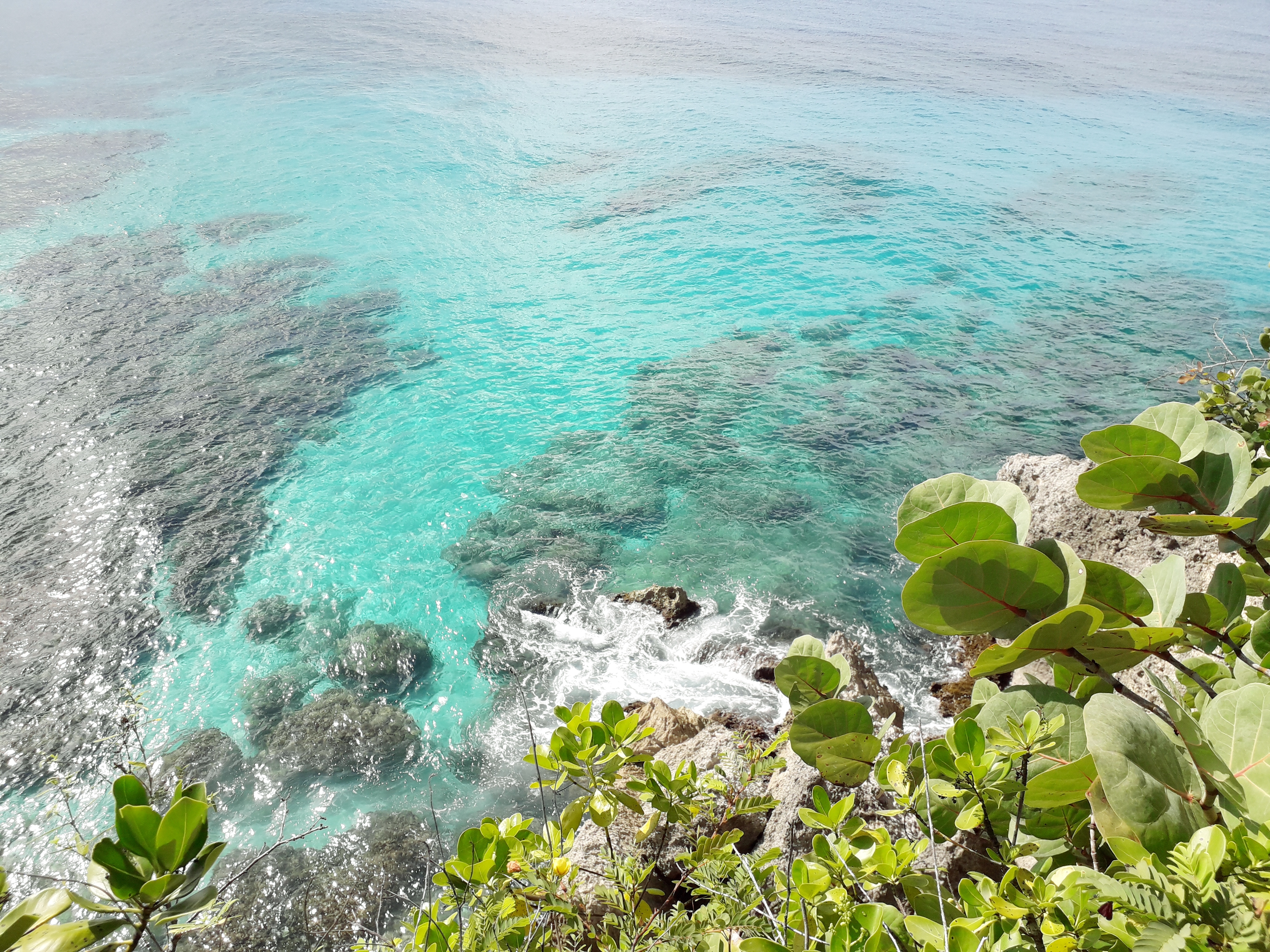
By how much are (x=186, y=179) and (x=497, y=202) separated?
272 inches

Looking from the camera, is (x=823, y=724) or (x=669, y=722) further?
(x=669, y=722)

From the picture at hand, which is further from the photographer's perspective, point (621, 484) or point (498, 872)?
point (621, 484)

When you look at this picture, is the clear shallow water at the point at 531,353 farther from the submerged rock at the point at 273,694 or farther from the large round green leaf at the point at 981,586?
the large round green leaf at the point at 981,586

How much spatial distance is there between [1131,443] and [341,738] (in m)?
5.47

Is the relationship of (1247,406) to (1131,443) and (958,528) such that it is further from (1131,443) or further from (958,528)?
(958,528)

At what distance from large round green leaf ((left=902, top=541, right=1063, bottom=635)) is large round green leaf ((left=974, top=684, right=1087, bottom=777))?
0.47 ft

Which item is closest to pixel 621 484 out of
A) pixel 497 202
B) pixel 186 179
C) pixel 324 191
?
pixel 497 202

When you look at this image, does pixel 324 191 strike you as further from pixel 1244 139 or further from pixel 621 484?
pixel 1244 139

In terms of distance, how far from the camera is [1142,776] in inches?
30.2

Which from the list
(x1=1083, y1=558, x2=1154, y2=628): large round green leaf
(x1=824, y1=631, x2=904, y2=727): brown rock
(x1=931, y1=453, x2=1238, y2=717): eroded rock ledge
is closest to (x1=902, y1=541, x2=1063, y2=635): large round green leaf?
(x1=1083, y1=558, x2=1154, y2=628): large round green leaf

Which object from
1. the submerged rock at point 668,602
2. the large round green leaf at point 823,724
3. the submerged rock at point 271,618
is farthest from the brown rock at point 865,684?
the submerged rock at point 271,618

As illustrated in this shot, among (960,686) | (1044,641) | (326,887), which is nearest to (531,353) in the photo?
(960,686)

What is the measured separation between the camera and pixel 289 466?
787 centimetres

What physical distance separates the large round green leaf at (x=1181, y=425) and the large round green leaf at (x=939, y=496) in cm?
27
